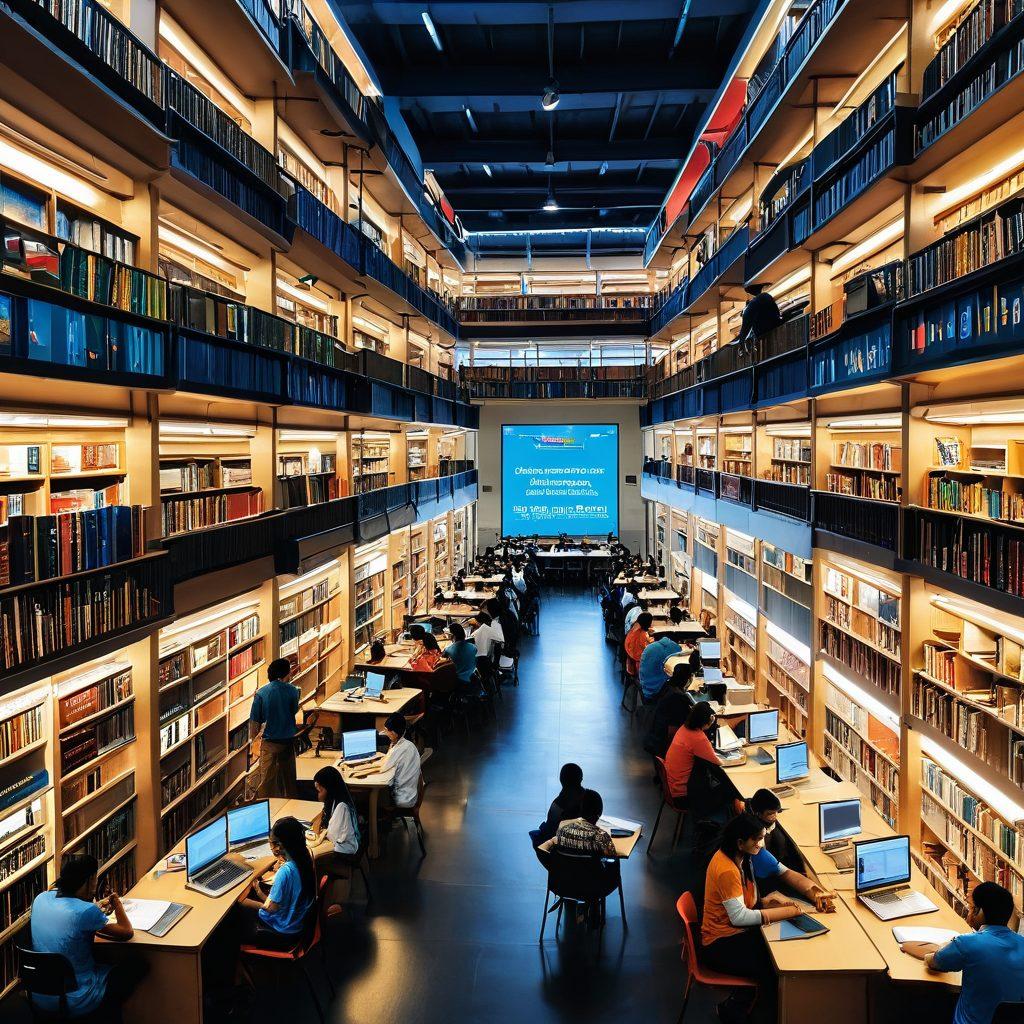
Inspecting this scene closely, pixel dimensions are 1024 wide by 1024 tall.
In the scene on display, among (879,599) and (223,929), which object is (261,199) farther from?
(879,599)

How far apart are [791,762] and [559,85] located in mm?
11846

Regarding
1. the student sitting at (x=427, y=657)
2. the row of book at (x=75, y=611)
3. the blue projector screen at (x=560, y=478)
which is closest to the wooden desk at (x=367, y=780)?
the row of book at (x=75, y=611)

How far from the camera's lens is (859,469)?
7.88 m

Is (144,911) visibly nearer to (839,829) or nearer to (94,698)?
(94,698)

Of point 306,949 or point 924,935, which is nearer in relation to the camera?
point 924,935

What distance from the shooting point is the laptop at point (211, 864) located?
4680mm

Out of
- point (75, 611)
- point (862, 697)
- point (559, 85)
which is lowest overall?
point (862, 697)

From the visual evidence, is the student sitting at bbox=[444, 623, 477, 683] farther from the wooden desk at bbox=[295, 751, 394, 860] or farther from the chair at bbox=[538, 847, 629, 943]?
the chair at bbox=[538, 847, 629, 943]

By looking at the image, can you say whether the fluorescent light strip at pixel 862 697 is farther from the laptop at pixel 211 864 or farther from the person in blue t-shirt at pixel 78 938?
the person in blue t-shirt at pixel 78 938

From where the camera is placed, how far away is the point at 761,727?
279 inches

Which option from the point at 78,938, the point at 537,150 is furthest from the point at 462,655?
the point at 537,150

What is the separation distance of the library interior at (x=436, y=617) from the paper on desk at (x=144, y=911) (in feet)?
0.08

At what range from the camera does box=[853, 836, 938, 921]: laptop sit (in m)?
4.47

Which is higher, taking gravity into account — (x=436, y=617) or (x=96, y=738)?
(x=96, y=738)
